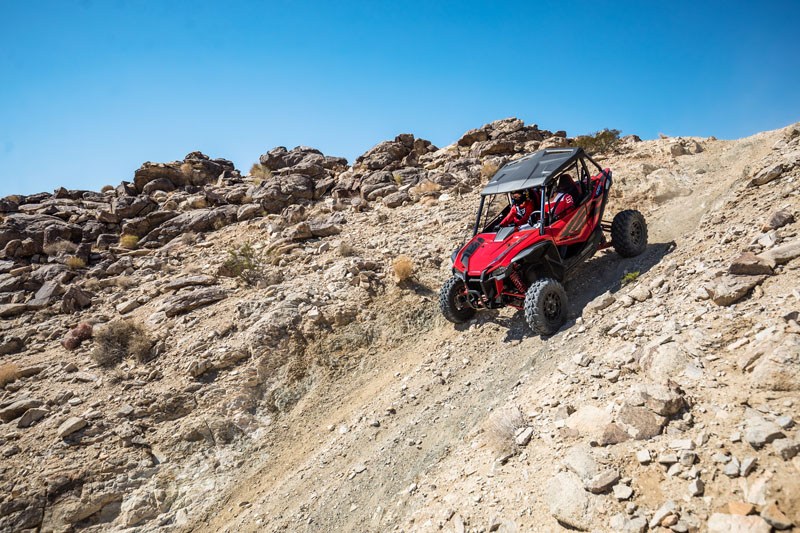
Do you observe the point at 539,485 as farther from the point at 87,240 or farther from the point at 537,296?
the point at 87,240

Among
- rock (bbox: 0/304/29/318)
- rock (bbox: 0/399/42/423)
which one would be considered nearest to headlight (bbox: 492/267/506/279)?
rock (bbox: 0/399/42/423)

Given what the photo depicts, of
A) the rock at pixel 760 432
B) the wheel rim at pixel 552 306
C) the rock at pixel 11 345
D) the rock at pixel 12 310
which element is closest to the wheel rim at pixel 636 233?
the wheel rim at pixel 552 306

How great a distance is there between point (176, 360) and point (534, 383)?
678 centimetres

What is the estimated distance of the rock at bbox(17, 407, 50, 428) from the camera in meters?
6.72

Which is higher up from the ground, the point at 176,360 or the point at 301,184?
the point at 301,184

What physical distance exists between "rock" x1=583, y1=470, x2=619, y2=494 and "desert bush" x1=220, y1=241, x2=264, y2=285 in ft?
29.2

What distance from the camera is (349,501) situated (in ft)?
15.8

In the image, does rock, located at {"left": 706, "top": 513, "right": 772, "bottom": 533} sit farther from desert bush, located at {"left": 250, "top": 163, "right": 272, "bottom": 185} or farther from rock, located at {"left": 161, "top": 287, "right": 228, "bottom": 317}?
desert bush, located at {"left": 250, "top": 163, "right": 272, "bottom": 185}

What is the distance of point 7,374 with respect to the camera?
7.82 metres

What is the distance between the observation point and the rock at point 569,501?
2.86 metres

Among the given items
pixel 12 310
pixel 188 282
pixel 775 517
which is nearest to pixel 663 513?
pixel 775 517

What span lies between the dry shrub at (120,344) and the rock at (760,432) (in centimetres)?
930

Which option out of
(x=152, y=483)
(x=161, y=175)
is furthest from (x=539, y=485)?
(x=161, y=175)

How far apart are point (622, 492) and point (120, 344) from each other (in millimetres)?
9393
